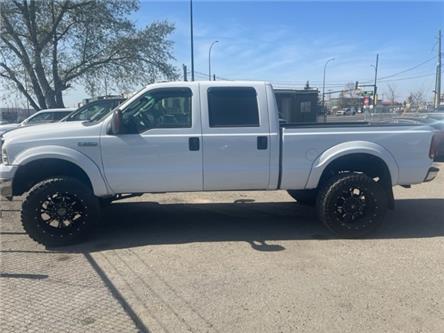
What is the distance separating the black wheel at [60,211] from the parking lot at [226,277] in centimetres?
20

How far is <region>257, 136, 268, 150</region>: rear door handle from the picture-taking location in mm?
5297

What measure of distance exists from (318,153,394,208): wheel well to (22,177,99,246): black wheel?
3042mm

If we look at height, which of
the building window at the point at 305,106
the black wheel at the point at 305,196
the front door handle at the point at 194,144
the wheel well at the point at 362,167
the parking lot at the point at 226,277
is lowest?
the parking lot at the point at 226,277

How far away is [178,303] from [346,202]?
9.13 ft

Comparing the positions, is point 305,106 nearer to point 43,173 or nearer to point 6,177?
point 43,173

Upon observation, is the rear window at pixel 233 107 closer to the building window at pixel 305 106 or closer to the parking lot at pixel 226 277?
the parking lot at pixel 226 277

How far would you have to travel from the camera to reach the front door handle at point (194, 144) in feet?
17.1

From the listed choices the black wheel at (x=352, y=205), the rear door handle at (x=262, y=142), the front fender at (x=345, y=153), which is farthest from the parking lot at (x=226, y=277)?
the rear door handle at (x=262, y=142)

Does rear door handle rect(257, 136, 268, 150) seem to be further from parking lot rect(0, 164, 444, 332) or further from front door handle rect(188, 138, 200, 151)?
parking lot rect(0, 164, 444, 332)

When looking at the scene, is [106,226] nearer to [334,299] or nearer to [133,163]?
[133,163]

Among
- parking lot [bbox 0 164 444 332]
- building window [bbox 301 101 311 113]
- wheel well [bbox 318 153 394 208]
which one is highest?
building window [bbox 301 101 311 113]

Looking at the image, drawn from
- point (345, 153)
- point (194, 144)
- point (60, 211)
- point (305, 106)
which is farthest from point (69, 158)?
point (305, 106)

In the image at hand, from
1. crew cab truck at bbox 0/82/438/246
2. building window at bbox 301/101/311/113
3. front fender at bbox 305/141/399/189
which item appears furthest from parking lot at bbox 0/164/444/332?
building window at bbox 301/101/311/113

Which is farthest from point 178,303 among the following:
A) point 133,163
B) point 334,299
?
point 133,163
